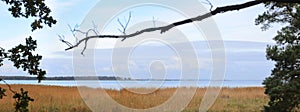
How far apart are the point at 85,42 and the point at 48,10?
0.57 m

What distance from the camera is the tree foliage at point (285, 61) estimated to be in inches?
391

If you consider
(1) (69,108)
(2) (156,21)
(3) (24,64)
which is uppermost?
(2) (156,21)

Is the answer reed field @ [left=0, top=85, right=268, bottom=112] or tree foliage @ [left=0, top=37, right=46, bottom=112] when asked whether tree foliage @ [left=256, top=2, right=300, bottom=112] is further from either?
tree foliage @ [left=0, top=37, right=46, bottom=112]

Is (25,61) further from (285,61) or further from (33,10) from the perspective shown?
(285,61)

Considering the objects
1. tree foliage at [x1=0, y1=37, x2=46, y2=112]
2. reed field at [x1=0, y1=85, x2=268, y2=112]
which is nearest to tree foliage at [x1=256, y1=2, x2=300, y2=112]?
reed field at [x1=0, y1=85, x2=268, y2=112]

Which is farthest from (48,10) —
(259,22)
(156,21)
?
(259,22)

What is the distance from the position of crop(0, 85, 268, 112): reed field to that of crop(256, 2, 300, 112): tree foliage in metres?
3.81

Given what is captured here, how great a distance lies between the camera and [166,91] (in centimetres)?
1681

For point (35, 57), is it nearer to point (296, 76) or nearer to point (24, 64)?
point (24, 64)

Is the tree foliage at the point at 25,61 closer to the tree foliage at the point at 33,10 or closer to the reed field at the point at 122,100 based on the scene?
the tree foliage at the point at 33,10

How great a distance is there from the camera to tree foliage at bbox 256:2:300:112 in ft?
32.6

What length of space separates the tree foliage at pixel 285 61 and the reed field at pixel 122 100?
12.5 ft

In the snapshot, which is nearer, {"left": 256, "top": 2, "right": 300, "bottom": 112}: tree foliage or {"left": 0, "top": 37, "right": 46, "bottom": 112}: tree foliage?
{"left": 0, "top": 37, "right": 46, "bottom": 112}: tree foliage

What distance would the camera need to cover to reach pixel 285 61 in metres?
10.2
